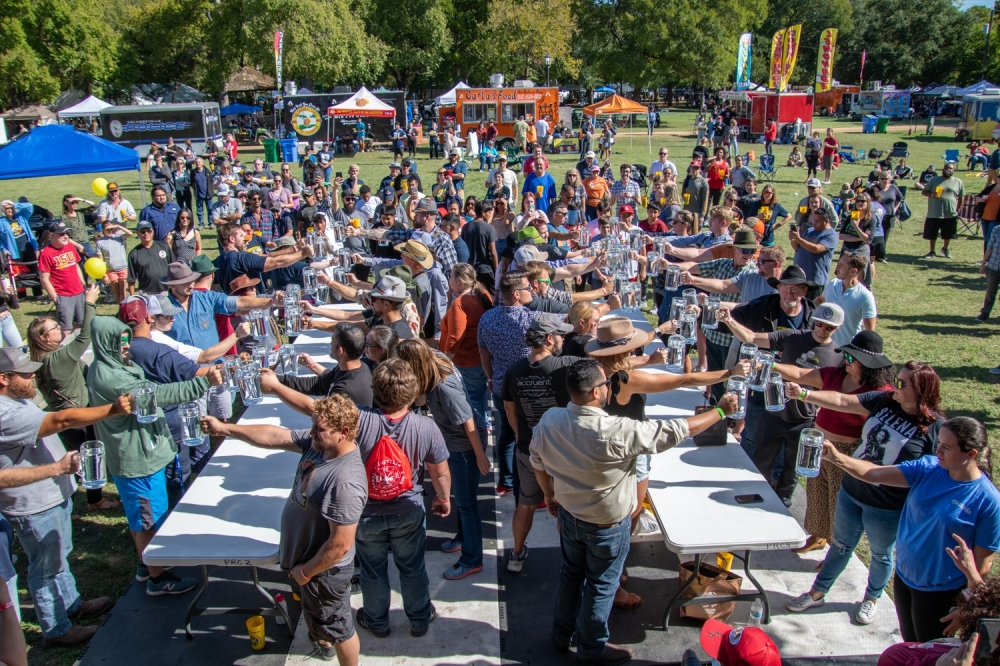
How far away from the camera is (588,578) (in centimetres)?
386

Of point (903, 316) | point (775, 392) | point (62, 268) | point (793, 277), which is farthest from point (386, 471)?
point (903, 316)

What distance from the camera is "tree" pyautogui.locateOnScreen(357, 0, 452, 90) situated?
47.0 metres

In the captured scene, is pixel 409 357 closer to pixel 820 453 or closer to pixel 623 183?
pixel 820 453

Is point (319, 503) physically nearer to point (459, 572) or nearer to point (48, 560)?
point (459, 572)

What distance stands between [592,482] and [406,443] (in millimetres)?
1009

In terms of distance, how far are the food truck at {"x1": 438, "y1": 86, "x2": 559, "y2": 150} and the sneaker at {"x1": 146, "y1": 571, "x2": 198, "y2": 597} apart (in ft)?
87.1

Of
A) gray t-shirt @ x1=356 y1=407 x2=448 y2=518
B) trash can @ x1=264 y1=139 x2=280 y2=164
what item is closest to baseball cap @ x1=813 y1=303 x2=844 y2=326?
gray t-shirt @ x1=356 y1=407 x2=448 y2=518

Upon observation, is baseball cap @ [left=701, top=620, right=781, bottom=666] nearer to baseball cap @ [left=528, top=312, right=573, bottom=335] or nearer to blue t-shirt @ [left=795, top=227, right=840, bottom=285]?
baseball cap @ [left=528, top=312, right=573, bottom=335]

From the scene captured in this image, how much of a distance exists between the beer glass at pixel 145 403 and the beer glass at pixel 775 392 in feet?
11.4

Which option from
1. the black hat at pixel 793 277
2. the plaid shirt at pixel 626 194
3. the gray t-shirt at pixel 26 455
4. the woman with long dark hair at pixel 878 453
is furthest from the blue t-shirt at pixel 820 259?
the gray t-shirt at pixel 26 455

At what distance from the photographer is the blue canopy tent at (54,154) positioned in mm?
13844

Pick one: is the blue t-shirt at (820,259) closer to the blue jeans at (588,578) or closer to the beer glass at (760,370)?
the beer glass at (760,370)

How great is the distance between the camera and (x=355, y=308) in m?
7.76

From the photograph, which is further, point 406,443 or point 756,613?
point 756,613
